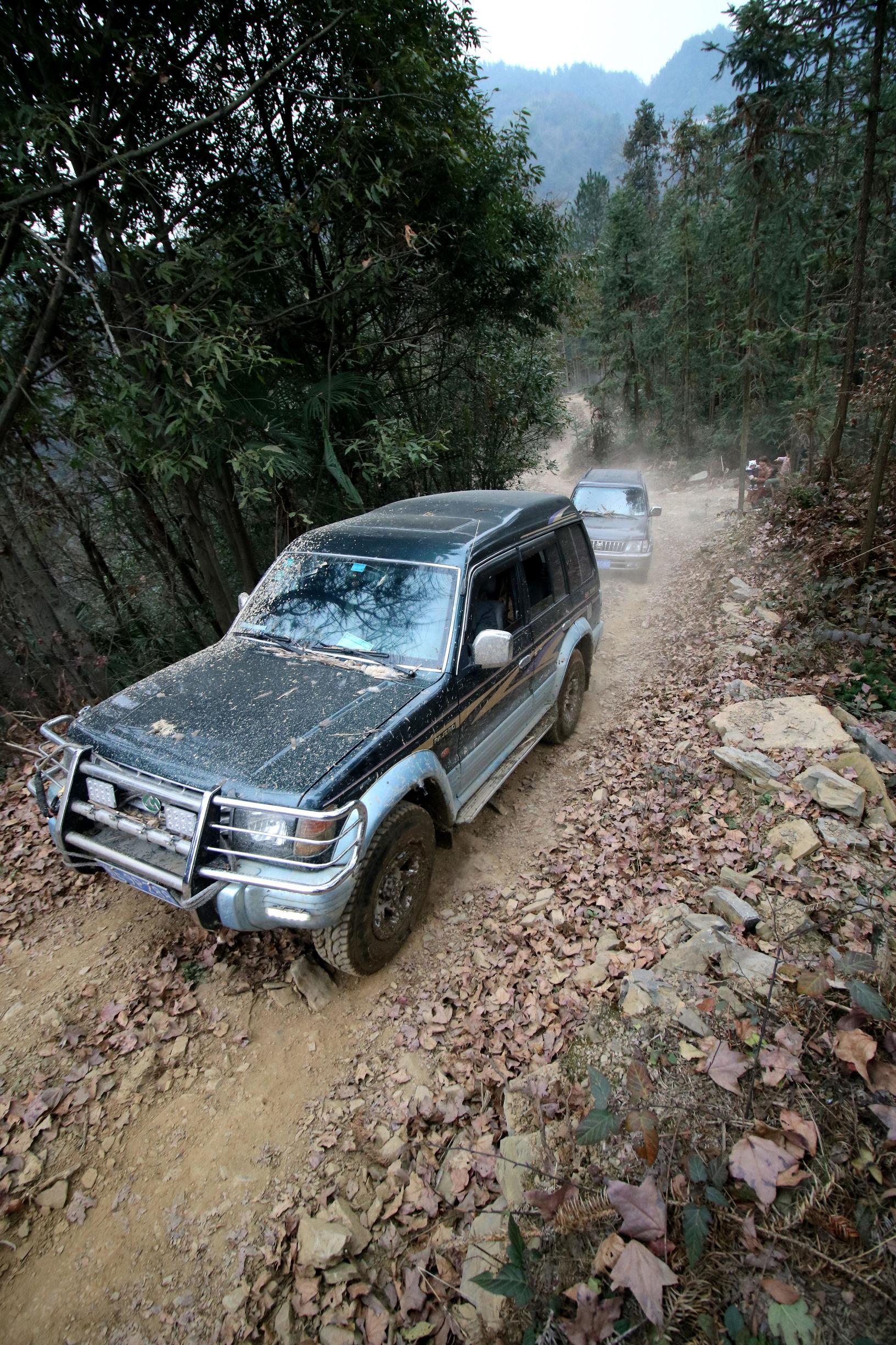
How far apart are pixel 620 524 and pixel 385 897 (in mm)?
8988

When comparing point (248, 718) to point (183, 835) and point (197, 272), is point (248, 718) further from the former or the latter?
point (197, 272)

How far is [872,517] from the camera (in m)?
6.17

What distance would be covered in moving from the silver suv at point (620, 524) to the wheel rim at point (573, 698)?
15.8ft

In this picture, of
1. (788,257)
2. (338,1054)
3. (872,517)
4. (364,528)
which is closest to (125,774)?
(338,1054)

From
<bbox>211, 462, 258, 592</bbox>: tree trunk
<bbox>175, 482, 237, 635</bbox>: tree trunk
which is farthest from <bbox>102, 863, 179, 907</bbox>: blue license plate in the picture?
<bbox>175, 482, 237, 635</bbox>: tree trunk

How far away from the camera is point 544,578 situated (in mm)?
4922

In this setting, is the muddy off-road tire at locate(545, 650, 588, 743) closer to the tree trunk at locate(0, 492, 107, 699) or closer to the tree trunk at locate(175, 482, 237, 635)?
the tree trunk at locate(175, 482, 237, 635)

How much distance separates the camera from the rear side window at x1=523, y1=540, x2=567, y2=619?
15.3ft

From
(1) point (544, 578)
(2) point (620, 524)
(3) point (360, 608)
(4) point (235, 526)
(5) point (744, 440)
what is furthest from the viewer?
(5) point (744, 440)

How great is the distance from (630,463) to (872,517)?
81.8 feet

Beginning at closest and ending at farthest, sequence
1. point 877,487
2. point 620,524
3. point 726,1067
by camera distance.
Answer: point 726,1067, point 877,487, point 620,524

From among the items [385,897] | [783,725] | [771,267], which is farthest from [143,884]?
[771,267]

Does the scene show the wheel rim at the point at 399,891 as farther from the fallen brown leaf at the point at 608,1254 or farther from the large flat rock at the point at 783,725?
the large flat rock at the point at 783,725

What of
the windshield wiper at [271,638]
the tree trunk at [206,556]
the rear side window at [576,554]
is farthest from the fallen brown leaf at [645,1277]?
the tree trunk at [206,556]
